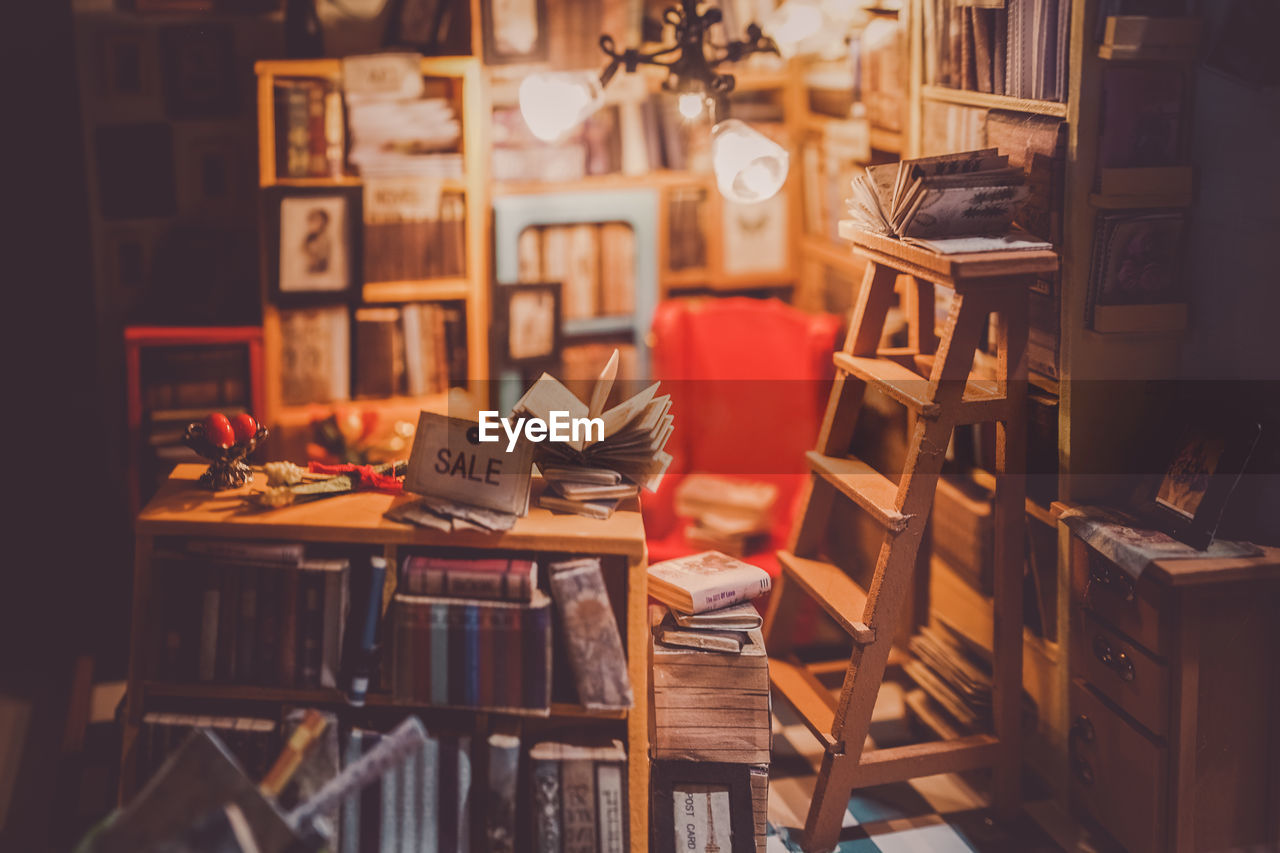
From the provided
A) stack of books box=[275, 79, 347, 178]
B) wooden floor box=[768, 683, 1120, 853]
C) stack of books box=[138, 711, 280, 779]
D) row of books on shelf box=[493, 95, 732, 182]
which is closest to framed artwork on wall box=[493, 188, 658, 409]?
row of books on shelf box=[493, 95, 732, 182]

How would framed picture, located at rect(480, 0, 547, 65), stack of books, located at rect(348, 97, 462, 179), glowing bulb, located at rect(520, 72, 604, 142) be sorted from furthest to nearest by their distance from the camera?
framed picture, located at rect(480, 0, 547, 65) < stack of books, located at rect(348, 97, 462, 179) < glowing bulb, located at rect(520, 72, 604, 142)

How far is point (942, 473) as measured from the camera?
146 inches

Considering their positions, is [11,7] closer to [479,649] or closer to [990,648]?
[479,649]

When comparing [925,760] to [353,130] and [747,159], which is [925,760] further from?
[353,130]

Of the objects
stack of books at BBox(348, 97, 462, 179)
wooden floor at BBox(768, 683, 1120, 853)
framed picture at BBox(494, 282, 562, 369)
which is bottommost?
wooden floor at BBox(768, 683, 1120, 853)

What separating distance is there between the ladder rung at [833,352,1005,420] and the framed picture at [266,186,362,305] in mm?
1762

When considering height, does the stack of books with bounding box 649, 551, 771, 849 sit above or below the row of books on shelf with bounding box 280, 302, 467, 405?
below

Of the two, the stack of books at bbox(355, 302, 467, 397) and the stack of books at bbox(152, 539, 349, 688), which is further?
the stack of books at bbox(355, 302, 467, 397)

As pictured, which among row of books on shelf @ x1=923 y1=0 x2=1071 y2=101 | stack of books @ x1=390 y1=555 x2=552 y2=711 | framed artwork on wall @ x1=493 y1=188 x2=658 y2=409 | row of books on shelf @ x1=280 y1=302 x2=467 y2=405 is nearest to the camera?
stack of books @ x1=390 y1=555 x2=552 y2=711

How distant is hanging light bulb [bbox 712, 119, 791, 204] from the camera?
3.39 metres

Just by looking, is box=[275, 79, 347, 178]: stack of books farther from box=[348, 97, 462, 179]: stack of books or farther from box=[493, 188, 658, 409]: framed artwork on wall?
box=[493, 188, 658, 409]: framed artwork on wall

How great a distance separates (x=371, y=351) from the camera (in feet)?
14.1

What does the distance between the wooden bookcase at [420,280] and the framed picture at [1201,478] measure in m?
2.21

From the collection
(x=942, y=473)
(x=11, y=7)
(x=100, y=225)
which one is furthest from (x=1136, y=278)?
(x=11, y=7)
